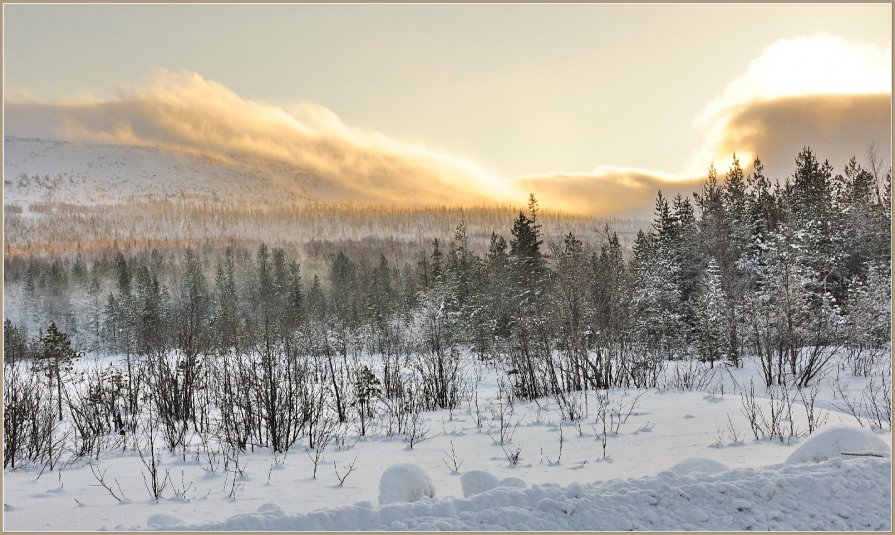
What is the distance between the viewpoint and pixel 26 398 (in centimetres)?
1040

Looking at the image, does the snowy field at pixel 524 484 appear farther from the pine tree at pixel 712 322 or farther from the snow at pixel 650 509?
the pine tree at pixel 712 322

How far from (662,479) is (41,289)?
105 meters

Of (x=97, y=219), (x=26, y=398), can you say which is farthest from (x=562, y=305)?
(x=97, y=219)

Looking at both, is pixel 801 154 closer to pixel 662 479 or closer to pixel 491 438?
pixel 491 438

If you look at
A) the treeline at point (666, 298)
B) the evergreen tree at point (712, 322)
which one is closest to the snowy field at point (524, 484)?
the treeline at point (666, 298)

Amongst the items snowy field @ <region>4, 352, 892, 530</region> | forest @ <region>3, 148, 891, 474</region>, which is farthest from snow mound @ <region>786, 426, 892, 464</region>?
forest @ <region>3, 148, 891, 474</region>

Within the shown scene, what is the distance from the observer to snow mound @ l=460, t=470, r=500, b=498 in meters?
6.15

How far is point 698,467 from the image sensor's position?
6438 mm

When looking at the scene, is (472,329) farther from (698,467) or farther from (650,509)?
(650,509)

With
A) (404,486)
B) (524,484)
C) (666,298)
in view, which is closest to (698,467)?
(524,484)

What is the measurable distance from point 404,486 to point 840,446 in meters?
4.84

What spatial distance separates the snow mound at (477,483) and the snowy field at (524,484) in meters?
0.01

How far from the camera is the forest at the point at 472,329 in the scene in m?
11.4

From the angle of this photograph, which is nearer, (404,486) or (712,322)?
(404,486)
